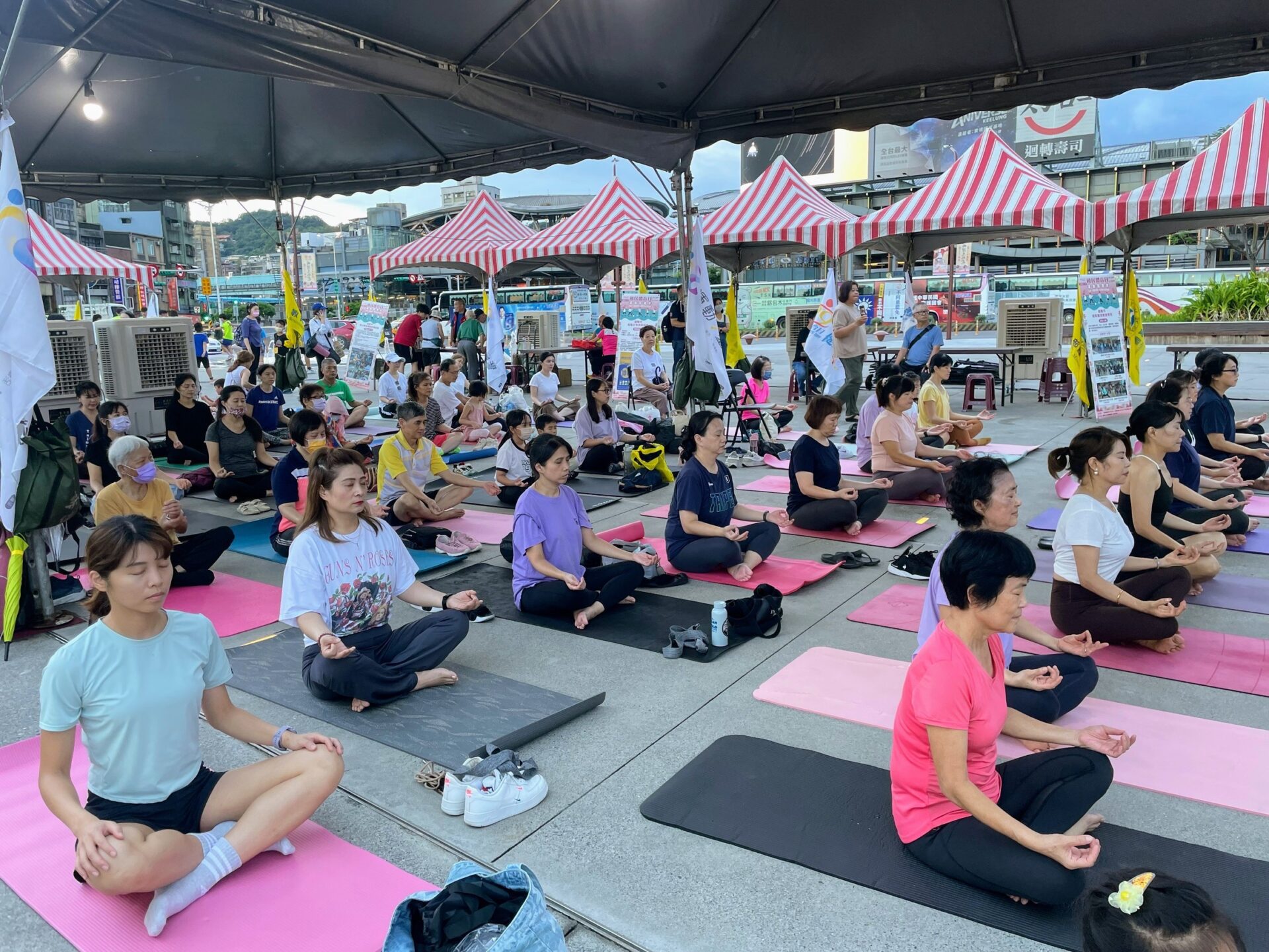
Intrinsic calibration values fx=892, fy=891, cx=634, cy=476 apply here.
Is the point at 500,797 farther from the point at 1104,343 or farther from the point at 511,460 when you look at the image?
the point at 1104,343

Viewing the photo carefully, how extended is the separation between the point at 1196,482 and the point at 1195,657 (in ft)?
5.79

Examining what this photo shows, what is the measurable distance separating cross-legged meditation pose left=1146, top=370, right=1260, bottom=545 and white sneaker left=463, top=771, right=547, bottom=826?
3.95 metres

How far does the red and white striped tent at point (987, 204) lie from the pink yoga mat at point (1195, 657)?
8.18 metres

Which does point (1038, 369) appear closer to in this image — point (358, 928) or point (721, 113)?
point (721, 113)

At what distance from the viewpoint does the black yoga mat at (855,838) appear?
2.36 m

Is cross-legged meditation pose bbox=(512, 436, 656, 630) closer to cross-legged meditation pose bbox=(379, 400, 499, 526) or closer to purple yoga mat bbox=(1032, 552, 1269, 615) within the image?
cross-legged meditation pose bbox=(379, 400, 499, 526)

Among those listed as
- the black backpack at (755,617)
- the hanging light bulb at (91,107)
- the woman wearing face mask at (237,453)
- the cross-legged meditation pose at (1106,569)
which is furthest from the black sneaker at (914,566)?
the hanging light bulb at (91,107)

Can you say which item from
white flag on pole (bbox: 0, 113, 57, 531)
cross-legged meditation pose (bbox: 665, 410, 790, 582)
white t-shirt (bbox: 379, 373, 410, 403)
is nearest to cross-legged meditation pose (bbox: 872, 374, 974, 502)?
cross-legged meditation pose (bbox: 665, 410, 790, 582)

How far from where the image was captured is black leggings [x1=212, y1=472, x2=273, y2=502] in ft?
25.7

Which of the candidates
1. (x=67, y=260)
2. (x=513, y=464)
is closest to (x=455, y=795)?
(x=513, y=464)

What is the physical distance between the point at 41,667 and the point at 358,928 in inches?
113

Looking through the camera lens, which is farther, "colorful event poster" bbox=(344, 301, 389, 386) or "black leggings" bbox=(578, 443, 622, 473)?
"colorful event poster" bbox=(344, 301, 389, 386)

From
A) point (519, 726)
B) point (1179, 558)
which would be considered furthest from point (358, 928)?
point (1179, 558)

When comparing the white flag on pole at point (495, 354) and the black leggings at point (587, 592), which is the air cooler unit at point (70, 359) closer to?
the white flag on pole at point (495, 354)
